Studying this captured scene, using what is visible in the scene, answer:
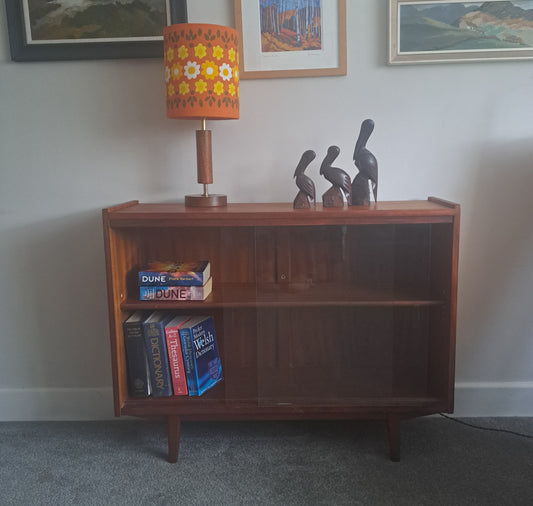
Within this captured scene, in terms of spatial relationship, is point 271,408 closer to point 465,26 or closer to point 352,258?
point 352,258

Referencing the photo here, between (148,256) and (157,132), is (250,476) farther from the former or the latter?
(157,132)

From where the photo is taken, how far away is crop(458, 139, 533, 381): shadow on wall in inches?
70.7

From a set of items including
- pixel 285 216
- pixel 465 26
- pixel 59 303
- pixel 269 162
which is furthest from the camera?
pixel 59 303

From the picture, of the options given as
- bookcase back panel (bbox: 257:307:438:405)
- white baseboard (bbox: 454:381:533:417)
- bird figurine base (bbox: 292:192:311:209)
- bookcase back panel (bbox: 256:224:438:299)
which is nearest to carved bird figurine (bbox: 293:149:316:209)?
bird figurine base (bbox: 292:192:311:209)

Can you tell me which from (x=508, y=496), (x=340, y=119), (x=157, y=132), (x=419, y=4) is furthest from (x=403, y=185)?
(x=508, y=496)

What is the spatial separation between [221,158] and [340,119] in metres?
0.45

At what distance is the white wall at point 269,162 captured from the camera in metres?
1.77

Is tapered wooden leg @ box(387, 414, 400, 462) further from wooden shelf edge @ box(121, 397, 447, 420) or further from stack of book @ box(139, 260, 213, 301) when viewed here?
stack of book @ box(139, 260, 213, 301)

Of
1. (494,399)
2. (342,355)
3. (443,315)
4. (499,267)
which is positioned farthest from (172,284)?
(494,399)

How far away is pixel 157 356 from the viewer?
5.40ft

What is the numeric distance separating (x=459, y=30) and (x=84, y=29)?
1309 millimetres

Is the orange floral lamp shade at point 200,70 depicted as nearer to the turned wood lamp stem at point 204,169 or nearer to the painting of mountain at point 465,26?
the turned wood lamp stem at point 204,169

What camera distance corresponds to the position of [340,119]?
1.79 metres

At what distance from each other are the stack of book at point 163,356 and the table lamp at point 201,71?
2.24ft
